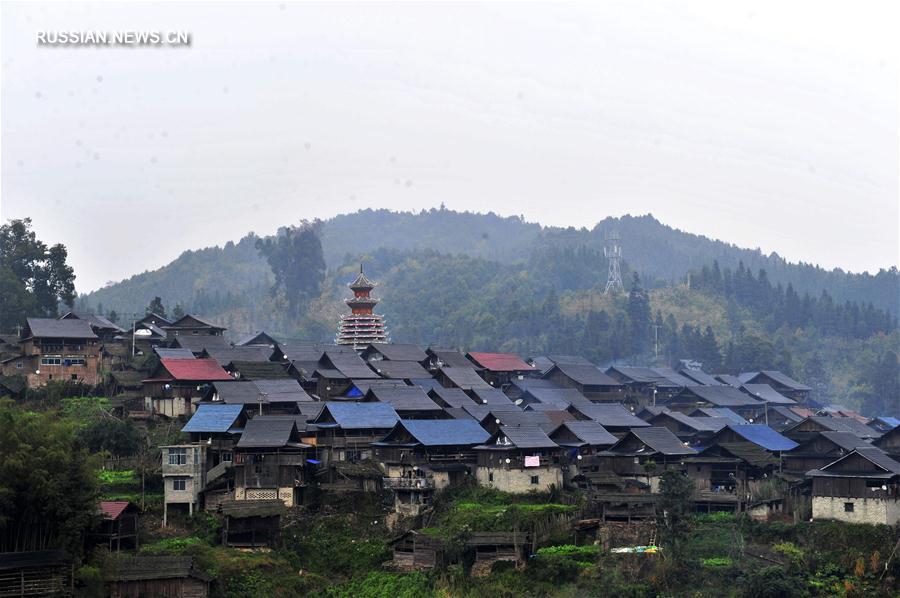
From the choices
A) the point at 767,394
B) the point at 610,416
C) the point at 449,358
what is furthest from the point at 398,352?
the point at 767,394

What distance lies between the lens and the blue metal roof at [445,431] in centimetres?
4994

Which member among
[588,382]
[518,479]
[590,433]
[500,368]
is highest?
[500,368]

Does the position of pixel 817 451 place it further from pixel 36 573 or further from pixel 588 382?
pixel 36 573

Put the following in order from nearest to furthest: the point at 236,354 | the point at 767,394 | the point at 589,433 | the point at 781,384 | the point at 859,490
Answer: the point at 859,490 < the point at 589,433 < the point at 236,354 < the point at 767,394 < the point at 781,384

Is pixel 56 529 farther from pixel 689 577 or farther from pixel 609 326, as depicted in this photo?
pixel 609 326

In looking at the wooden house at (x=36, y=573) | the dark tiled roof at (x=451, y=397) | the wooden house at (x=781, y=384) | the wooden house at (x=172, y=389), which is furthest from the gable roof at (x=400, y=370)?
the wooden house at (x=36, y=573)

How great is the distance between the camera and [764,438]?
54781mm

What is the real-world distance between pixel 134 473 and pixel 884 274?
13681cm

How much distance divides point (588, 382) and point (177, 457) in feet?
101

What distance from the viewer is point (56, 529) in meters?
37.0

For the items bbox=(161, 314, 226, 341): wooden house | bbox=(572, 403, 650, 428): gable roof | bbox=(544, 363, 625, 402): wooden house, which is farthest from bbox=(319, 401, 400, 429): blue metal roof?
bbox=(544, 363, 625, 402): wooden house

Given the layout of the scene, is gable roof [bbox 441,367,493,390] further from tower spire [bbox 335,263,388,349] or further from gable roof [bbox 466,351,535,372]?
tower spire [bbox 335,263,388,349]

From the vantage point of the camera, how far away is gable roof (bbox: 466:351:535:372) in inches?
2729

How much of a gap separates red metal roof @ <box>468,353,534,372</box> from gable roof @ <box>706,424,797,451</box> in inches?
653
